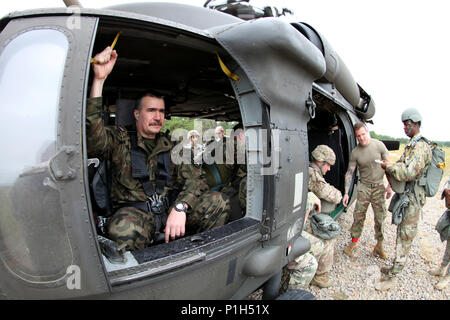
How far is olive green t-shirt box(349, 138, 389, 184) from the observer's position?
3.84m

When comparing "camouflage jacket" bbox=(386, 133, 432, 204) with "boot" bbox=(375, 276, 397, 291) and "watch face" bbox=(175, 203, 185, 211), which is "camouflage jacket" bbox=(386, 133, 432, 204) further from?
"watch face" bbox=(175, 203, 185, 211)

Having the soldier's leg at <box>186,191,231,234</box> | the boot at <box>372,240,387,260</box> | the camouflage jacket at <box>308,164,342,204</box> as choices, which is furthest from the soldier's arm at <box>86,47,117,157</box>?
the boot at <box>372,240,387,260</box>

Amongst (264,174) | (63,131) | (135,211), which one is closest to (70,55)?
(63,131)

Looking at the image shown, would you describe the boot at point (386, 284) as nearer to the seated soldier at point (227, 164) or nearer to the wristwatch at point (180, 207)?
the seated soldier at point (227, 164)

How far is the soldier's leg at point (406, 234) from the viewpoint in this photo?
10.0 feet

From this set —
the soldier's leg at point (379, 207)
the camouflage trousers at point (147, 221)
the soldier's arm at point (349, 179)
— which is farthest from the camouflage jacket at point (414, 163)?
the camouflage trousers at point (147, 221)

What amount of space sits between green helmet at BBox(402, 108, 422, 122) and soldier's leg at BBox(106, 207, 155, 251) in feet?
10.9

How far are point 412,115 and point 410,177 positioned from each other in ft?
2.62

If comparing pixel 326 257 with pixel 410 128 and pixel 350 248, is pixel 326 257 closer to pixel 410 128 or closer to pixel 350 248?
pixel 350 248

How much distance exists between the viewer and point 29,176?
112cm

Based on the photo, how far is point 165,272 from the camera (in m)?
1.33

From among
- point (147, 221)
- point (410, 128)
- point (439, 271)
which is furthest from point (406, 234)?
point (147, 221)

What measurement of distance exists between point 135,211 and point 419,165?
3.19m

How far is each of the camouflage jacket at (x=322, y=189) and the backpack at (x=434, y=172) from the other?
105 centimetres
